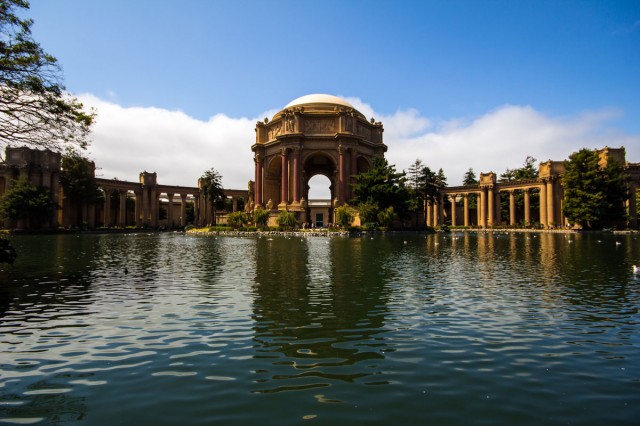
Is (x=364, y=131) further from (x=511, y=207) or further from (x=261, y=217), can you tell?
(x=511, y=207)

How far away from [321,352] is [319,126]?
72050 millimetres

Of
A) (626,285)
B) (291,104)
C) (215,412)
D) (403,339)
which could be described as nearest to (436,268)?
(626,285)

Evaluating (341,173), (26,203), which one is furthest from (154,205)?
(341,173)

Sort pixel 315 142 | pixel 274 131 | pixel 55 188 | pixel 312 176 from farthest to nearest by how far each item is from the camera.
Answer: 1. pixel 312 176
2. pixel 274 131
3. pixel 55 188
4. pixel 315 142

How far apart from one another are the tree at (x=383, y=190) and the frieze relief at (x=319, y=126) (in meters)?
16.8

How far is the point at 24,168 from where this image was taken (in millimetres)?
76438

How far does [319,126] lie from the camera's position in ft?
254

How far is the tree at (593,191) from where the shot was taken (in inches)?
2640

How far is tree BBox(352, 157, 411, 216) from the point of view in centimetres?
6141

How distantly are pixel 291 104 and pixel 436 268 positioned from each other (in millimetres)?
68583

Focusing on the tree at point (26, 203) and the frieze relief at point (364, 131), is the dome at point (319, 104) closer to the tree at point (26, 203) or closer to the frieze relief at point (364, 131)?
the frieze relief at point (364, 131)

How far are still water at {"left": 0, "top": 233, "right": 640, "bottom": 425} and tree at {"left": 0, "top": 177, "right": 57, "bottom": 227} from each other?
65.7 meters

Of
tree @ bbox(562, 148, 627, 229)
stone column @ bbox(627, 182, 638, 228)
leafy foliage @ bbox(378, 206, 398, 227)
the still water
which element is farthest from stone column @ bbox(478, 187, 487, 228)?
the still water

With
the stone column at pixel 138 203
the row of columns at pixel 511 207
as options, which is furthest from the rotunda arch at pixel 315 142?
the stone column at pixel 138 203
